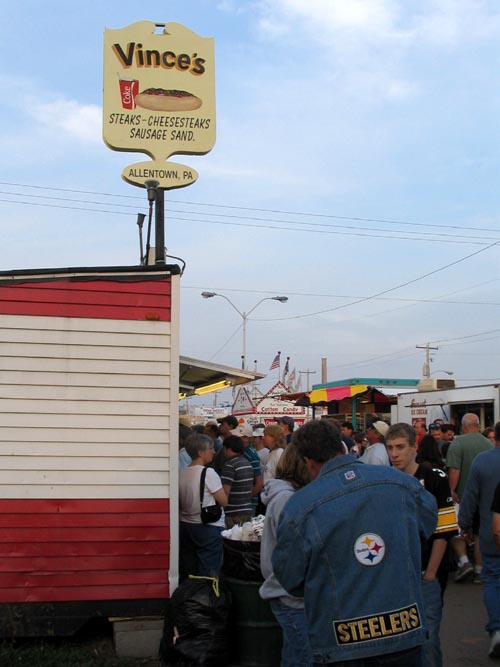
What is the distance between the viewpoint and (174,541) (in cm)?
570

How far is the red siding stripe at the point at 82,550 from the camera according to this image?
552cm

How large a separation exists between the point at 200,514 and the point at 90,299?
2042 millimetres

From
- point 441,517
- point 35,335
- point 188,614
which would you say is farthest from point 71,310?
point 441,517

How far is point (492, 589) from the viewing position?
5.74 m

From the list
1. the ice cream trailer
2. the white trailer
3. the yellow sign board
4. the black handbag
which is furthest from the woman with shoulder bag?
the white trailer

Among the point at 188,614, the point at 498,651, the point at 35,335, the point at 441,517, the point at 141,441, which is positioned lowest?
the point at 498,651

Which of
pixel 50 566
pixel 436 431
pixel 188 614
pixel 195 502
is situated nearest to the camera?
pixel 188 614

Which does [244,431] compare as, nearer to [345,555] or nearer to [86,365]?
[86,365]

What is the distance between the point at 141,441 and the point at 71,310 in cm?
121

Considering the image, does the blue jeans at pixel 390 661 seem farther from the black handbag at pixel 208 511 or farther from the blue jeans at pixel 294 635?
the black handbag at pixel 208 511

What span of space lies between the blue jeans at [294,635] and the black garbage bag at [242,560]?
3.98 feet

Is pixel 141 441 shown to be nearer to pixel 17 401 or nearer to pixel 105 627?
pixel 17 401

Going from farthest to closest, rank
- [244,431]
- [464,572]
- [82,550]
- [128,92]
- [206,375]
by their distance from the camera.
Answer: [206,375] → [244,431] → [464,572] → [128,92] → [82,550]

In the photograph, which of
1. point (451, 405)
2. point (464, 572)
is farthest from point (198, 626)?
point (451, 405)
